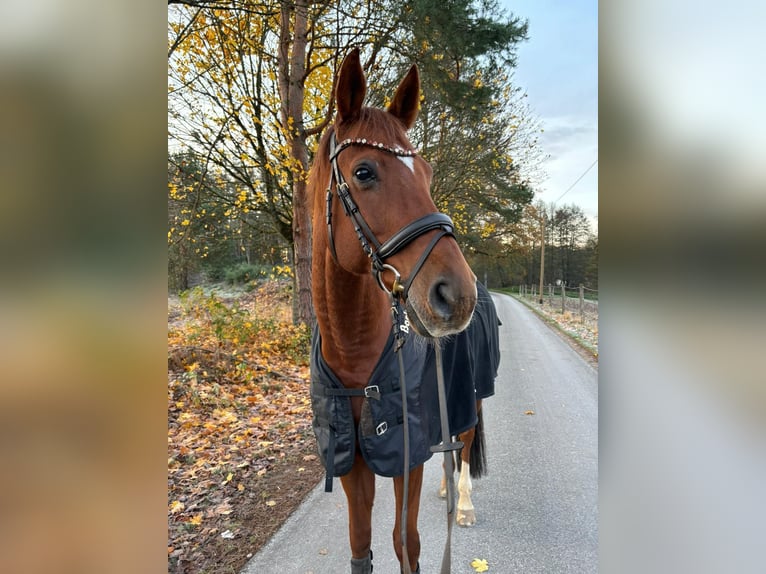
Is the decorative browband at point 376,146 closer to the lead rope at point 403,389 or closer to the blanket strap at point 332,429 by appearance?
the lead rope at point 403,389

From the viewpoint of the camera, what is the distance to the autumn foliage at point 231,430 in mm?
2720

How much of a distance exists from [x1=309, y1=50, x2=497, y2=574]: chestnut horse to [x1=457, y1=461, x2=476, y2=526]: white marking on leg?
3.40ft

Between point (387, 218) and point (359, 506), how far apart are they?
1546 mm

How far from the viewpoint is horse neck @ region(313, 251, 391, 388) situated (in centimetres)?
174

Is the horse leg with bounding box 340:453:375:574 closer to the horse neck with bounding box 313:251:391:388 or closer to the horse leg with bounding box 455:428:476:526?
the horse neck with bounding box 313:251:391:388

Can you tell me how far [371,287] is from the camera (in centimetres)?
179

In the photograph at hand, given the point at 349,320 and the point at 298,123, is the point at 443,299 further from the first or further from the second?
the point at 298,123

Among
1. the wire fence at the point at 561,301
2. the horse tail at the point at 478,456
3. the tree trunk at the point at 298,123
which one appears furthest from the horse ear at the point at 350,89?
the wire fence at the point at 561,301

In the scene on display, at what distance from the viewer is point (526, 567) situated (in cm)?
246

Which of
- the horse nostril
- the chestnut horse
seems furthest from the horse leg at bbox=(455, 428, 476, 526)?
the horse nostril
